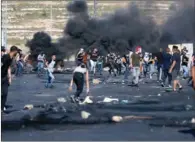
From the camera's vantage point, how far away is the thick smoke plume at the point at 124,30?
3664 centimetres

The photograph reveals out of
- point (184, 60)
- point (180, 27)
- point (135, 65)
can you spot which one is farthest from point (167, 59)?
point (180, 27)

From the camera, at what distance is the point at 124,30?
40656 millimetres

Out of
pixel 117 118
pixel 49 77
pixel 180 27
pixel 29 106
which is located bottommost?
pixel 49 77

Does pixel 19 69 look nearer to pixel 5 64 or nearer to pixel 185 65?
pixel 185 65

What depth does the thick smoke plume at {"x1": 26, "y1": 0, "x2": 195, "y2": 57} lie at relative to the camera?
3664cm

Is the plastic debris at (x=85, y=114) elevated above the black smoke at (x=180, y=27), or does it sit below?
below

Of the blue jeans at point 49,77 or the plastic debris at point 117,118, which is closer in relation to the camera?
the plastic debris at point 117,118

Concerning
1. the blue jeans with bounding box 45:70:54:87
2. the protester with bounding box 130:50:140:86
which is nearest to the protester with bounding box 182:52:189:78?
the protester with bounding box 130:50:140:86

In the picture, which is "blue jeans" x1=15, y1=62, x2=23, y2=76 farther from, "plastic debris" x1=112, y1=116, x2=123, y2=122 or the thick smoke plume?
"plastic debris" x1=112, y1=116, x2=123, y2=122

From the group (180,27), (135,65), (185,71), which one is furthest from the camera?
(180,27)

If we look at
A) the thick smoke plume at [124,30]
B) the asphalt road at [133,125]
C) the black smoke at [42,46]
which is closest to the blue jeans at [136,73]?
the asphalt road at [133,125]

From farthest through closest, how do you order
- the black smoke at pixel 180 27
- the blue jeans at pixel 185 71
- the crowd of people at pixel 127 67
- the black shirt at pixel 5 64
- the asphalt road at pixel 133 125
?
1. the black smoke at pixel 180 27
2. the blue jeans at pixel 185 71
3. the crowd of people at pixel 127 67
4. the black shirt at pixel 5 64
5. the asphalt road at pixel 133 125

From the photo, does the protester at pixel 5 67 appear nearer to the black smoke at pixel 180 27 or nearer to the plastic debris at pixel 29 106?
the plastic debris at pixel 29 106

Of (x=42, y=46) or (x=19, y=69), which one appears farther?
(x=42, y=46)
